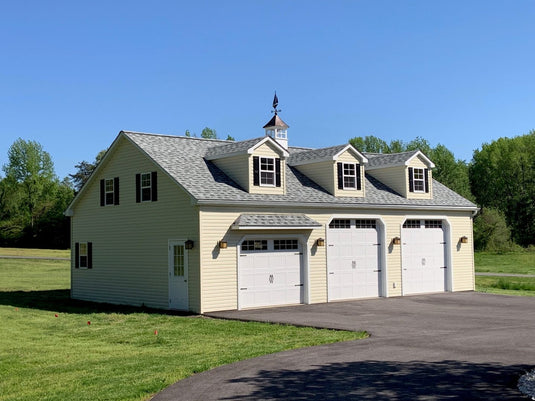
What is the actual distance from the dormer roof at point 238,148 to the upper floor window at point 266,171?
1.52 feet

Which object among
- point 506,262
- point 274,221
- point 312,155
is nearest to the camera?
point 274,221

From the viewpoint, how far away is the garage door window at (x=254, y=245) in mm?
21578

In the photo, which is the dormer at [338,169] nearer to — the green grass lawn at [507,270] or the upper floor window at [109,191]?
the upper floor window at [109,191]

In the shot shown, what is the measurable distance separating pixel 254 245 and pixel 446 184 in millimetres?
55398

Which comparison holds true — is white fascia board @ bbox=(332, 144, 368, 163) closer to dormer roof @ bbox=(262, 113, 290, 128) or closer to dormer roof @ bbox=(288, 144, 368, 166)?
dormer roof @ bbox=(288, 144, 368, 166)

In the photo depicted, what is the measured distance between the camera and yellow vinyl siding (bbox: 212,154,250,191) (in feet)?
73.5

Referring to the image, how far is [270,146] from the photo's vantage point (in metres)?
22.8

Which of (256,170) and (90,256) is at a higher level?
(256,170)

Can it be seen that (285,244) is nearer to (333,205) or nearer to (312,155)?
(333,205)

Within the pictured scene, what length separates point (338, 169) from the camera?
25.1 meters

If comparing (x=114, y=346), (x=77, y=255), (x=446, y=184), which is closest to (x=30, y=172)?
(x=446, y=184)

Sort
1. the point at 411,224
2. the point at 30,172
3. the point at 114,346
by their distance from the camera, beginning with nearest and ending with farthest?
1. the point at 114,346
2. the point at 411,224
3. the point at 30,172

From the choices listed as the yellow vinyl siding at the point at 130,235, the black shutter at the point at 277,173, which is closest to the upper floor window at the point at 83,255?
the yellow vinyl siding at the point at 130,235

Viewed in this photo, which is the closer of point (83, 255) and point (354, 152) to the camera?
point (354, 152)
